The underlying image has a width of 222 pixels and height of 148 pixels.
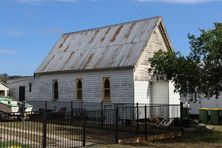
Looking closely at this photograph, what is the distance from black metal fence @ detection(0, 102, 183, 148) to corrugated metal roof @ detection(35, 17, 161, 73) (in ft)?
13.9

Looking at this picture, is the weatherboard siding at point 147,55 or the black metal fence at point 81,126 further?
the weatherboard siding at point 147,55

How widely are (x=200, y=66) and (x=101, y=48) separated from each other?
41.2ft

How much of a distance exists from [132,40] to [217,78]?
10.6 metres

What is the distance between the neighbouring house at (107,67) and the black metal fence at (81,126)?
2.34 metres

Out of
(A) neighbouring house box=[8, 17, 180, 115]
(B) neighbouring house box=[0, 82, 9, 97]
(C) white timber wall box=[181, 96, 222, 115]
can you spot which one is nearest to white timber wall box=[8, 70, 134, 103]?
(A) neighbouring house box=[8, 17, 180, 115]

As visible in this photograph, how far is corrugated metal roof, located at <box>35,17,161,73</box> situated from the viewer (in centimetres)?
3010

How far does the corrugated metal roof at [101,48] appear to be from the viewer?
98.8 ft

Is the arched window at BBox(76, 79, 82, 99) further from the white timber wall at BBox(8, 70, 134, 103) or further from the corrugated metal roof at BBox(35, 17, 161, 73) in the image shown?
the corrugated metal roof at BBox(35, 17, 161, 73)

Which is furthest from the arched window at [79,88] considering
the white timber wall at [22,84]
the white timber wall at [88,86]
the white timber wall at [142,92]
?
the white timber wall at [22,84]

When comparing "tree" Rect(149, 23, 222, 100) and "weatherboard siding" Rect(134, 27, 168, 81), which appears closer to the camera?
"tree" Rect(149, 23, 222, 100)

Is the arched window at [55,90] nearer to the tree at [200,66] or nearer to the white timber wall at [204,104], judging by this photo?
the white timber wall at [204,104]

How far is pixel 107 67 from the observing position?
1188 inches

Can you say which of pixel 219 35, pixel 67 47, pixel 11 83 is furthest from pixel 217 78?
pixel 11 83

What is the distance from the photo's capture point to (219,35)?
20984mm
